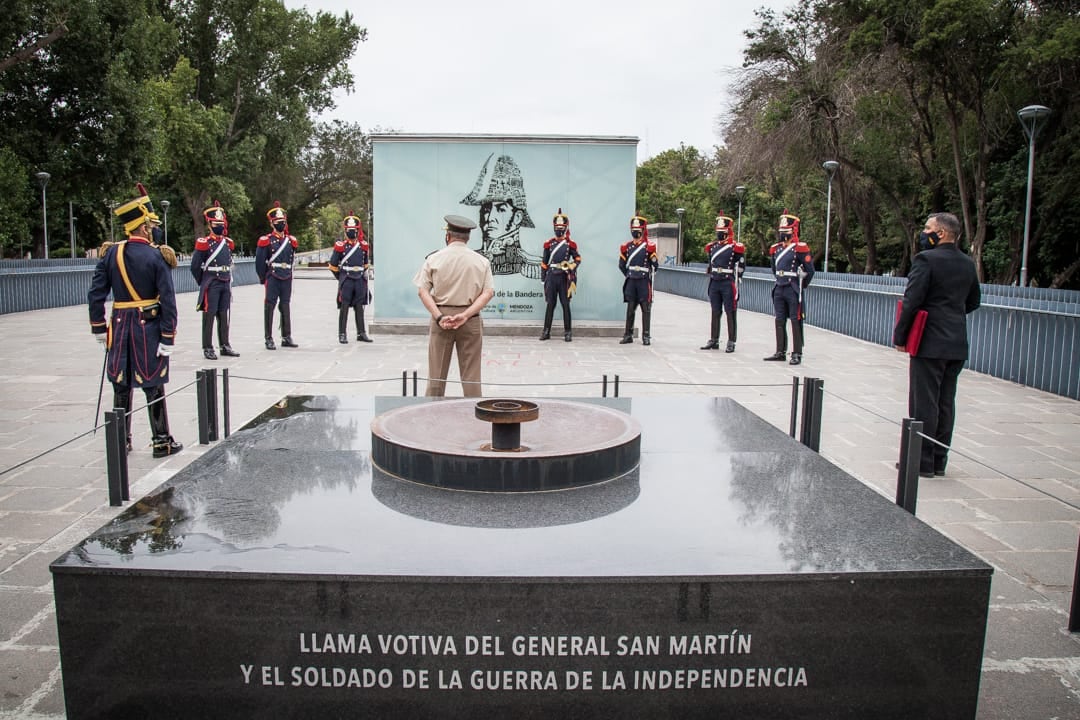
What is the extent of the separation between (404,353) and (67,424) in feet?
17.6

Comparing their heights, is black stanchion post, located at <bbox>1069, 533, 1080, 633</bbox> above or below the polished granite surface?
below

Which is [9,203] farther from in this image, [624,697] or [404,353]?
[624,697]

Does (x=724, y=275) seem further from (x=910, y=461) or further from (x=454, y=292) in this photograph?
(x=910, y=461)

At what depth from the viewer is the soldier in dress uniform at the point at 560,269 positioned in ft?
45.2

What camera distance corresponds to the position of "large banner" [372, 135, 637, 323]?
1454cm

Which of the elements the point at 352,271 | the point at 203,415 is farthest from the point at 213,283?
the point at 203,415

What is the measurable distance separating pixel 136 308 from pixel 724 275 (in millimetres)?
8868

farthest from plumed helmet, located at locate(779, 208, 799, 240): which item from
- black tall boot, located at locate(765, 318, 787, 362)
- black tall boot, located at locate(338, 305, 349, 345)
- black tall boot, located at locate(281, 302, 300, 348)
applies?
black tall boot, located at locate(281, 302, 300, 348)

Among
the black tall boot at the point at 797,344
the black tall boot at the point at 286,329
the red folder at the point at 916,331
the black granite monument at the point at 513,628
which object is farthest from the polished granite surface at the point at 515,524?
the black tall boot at the point at 286,329

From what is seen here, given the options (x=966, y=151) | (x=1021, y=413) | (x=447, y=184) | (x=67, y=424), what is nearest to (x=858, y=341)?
(x=1021, y=413)

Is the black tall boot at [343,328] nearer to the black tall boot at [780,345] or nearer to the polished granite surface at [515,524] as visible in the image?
the black tall boot at [780,345]

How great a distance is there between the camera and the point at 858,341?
15.0 metres

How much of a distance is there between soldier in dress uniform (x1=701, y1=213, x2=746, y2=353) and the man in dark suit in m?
6.78

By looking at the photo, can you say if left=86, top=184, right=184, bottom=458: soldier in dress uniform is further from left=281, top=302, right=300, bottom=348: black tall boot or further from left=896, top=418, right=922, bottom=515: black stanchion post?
left=281, top=302, right=300, bottom=348: black tall boot
